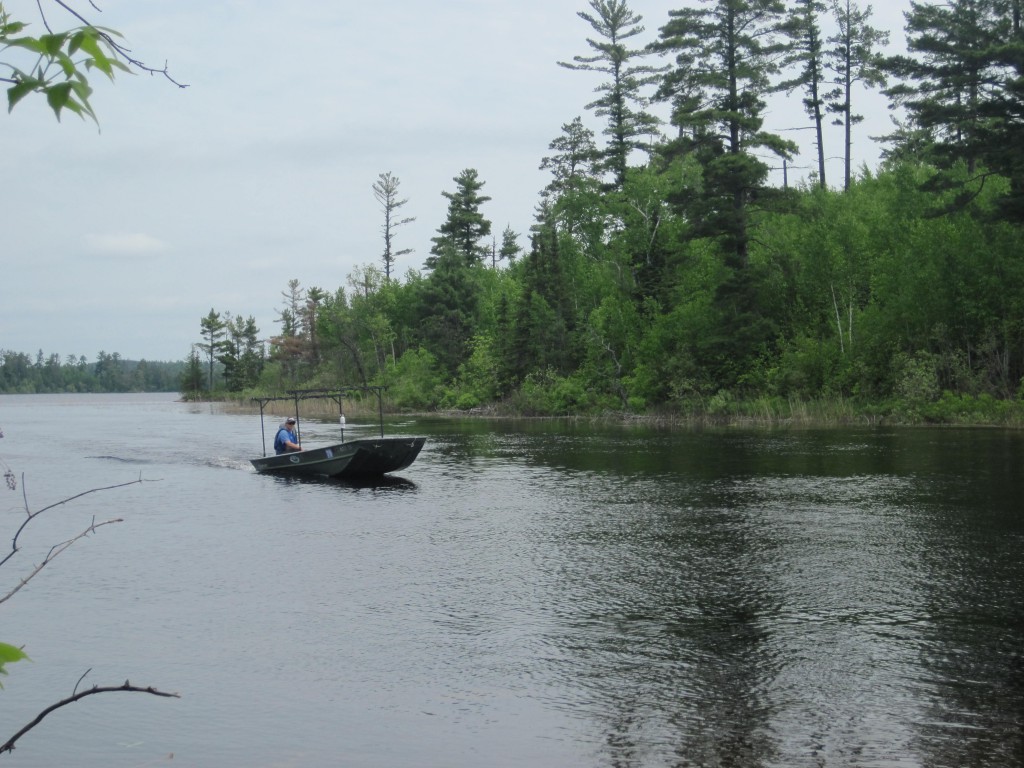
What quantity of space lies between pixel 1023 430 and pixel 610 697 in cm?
3216

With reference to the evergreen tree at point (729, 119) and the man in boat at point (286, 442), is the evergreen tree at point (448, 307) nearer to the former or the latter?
the evergreen tree at point (729, 119)

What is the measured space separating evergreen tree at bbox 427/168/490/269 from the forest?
13858mm

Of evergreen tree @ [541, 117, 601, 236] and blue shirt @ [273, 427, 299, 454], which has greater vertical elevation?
evergreen tree @ [541, 117, 601, 236]

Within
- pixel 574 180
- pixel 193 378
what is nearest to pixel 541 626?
pixel 574 180

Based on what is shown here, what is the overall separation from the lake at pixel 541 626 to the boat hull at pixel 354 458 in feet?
10.1

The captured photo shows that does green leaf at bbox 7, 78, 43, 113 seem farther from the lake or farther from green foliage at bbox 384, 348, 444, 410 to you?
green foliage at bbox 384, 348, 444, 410

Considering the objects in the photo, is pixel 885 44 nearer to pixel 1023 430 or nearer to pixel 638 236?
pixel 638 236

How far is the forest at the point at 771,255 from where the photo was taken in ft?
126

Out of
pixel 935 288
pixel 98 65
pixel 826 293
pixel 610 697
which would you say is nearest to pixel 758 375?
pixel 826 293

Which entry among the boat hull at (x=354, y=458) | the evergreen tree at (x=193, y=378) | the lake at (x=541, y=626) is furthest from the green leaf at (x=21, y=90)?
the evergreen tree at (x=193, y=378)

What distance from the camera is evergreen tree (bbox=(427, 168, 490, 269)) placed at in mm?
91562

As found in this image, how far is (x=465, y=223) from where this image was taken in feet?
302

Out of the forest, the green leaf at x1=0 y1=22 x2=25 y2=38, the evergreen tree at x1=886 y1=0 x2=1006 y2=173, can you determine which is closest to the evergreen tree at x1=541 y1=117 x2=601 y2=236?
the forest

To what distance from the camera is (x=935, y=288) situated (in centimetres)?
4328
